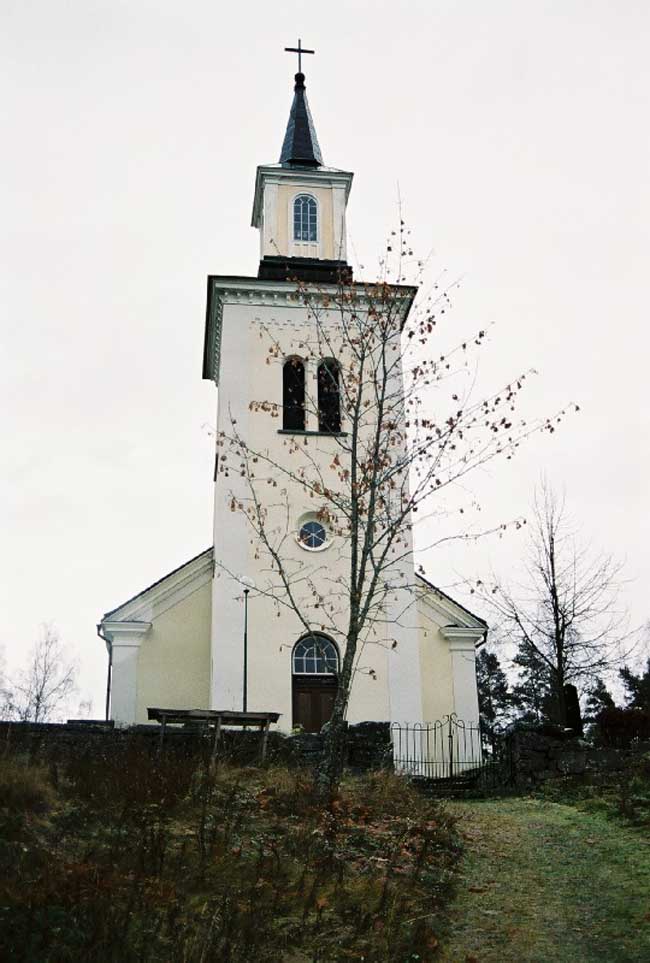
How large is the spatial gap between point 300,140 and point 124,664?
55.6ft

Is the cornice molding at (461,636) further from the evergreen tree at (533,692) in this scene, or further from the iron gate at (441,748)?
the evergreen tree at (533,692)

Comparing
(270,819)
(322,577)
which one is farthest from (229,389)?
(270,819)

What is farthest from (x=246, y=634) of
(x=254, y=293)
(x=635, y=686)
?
(x=635, y=686)

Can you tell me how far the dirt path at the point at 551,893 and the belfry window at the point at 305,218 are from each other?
718 inches

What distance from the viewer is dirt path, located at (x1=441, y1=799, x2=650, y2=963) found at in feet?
27.6

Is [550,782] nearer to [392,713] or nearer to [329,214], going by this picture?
[392,713]

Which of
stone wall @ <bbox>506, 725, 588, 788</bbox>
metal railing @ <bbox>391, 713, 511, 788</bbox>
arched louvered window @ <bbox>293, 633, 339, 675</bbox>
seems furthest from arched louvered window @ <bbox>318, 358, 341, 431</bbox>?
stone wall @ <bbox>506, 725, 588, 788</bbox>

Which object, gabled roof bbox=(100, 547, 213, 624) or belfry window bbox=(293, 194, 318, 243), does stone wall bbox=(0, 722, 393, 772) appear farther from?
belfry window bbox=(293, 194, 318, 243)

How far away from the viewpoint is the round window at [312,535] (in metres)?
24.1

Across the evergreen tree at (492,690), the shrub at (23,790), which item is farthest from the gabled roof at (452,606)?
the evergreen tree at (492,690)

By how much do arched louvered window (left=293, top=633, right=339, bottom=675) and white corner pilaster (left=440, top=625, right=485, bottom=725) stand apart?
277 centimetres

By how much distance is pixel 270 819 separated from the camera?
38.5 feet

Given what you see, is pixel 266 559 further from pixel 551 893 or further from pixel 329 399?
pixel 551 893

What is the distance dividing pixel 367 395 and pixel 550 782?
37.5 ft
